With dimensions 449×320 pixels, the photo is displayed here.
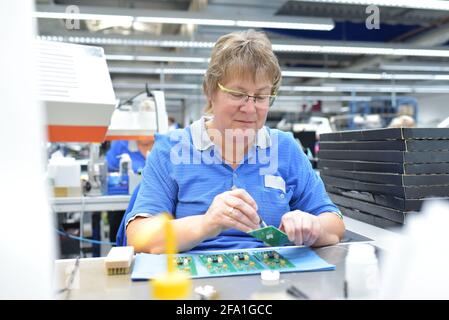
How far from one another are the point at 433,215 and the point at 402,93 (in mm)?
11685

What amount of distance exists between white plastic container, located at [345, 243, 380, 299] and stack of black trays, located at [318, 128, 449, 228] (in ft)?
1.85

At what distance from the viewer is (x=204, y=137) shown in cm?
121

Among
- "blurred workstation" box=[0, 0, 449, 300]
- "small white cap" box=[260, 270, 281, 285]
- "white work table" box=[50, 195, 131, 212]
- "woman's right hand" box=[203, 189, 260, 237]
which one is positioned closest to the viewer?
"blurred workstation" box=[0, 0, 449, 300]

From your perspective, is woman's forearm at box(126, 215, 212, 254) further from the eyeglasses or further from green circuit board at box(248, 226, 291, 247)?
the eyeglasses

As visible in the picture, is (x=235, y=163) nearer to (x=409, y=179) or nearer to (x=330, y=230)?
(x=330, y=230)

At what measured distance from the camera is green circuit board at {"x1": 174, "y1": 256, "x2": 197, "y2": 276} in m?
0.77

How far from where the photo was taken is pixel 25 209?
403 mm

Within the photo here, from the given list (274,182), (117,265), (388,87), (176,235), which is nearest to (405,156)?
(274,182)

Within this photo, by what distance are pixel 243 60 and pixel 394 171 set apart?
→ 58 centimetres

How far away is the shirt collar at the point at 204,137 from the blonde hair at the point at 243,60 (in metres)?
0.12

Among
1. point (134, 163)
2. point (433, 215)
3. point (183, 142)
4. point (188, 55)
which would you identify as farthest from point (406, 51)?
point (433, 215)

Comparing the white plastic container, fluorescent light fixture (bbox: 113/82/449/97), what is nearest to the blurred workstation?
the white plastic container

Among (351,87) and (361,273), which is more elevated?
(351,87)
